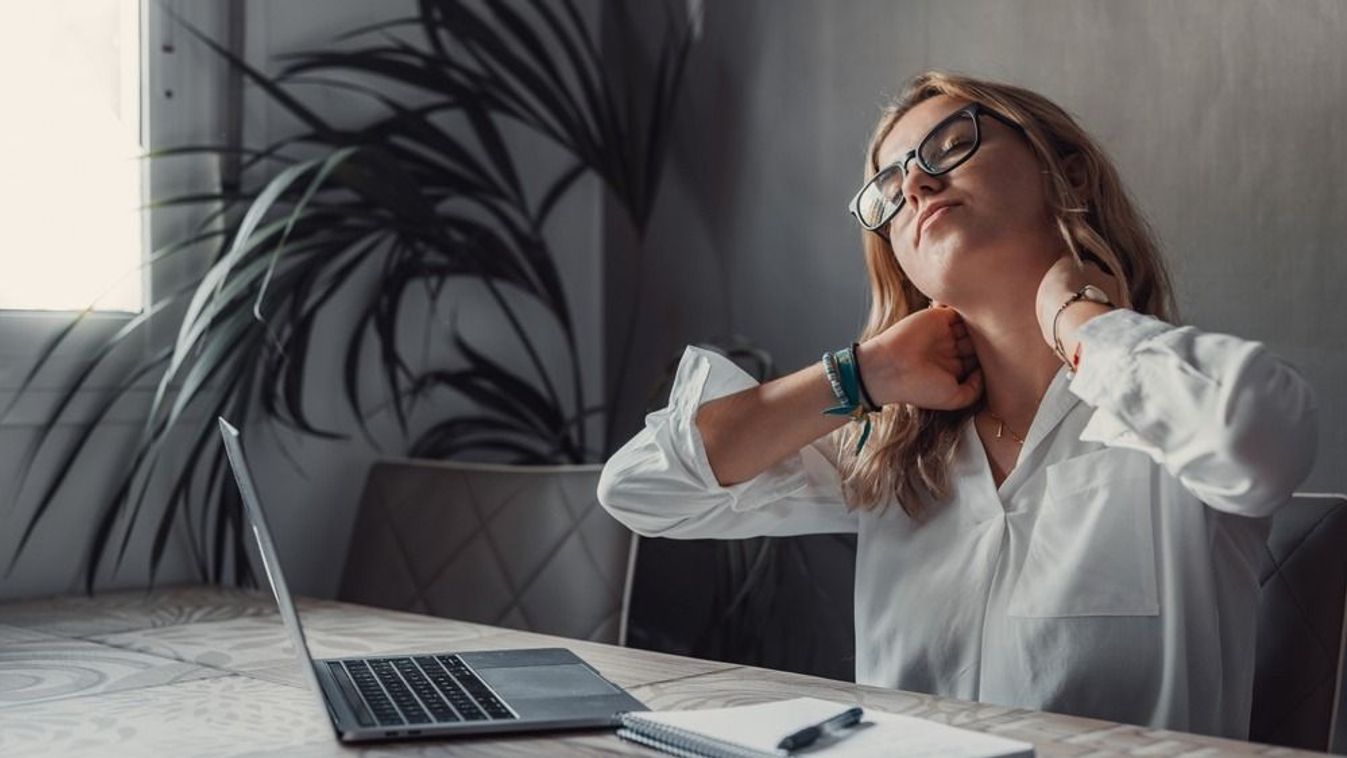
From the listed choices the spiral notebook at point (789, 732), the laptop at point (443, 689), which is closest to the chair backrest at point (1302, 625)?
the spiral notebook at point (789, 732)

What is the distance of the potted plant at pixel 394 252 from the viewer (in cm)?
247

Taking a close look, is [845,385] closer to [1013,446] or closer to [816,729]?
[1013,446]

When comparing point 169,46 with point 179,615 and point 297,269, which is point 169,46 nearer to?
point 297,269

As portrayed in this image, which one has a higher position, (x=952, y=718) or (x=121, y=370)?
(x=121, y=370)

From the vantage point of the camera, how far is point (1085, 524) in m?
1.71

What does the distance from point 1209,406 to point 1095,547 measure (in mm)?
315

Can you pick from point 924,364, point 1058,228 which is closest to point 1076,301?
point 1058,228

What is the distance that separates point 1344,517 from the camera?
5.61 ft

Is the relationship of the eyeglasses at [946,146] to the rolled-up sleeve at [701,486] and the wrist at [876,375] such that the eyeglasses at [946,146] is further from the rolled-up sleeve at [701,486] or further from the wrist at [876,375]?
the rolled-up sleeve at [701,486]

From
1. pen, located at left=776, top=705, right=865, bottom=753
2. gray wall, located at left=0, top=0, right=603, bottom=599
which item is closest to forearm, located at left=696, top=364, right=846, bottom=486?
pen, located at left=776, top=705, right=865, bottom=753

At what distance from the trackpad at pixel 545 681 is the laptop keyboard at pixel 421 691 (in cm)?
2

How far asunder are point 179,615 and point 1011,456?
1.22 m

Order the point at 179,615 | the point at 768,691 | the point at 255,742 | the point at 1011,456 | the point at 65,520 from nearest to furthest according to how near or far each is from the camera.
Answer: the point at 255,742, the point at 768,691, the point at 1011,456, the point at 179,615, the point at 65,520

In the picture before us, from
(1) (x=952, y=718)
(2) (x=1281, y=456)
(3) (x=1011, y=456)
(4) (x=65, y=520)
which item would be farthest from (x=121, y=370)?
(2) (x=1281, y=456)
